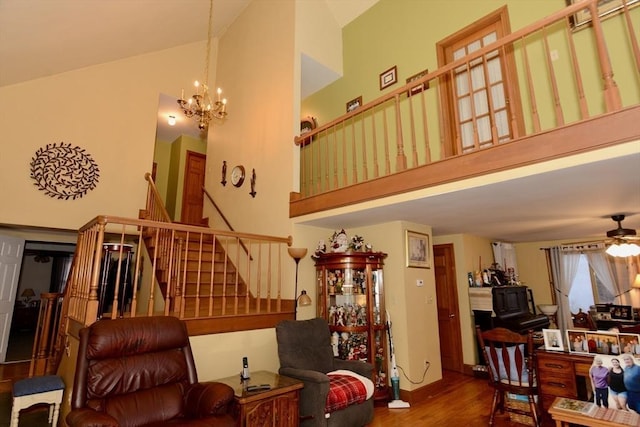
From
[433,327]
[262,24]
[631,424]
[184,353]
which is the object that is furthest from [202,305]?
[262,24]

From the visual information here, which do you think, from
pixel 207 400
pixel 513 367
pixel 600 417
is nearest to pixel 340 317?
pixel 513 367

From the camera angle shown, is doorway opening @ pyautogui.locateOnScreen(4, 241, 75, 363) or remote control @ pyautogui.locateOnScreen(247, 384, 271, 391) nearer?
remote control @ pyautogui.locateOnScreen(247, 384, 271, 391)

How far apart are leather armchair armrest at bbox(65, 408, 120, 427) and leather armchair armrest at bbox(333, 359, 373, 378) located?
2216mm

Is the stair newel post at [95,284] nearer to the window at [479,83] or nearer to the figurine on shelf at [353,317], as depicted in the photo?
the figurine on shelf at [353,317]

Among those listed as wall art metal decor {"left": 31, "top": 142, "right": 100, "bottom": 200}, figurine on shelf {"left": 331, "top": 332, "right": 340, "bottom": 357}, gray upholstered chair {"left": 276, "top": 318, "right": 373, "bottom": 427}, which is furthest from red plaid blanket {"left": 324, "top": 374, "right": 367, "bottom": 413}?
wall art metal decor {"left": 31, "top": 142, "right": 100, "bottom": 200}

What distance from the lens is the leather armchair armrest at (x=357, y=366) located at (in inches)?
141

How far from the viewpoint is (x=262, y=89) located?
584cm

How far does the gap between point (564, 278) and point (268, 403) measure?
6691 mm

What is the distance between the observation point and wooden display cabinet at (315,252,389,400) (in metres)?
4.16

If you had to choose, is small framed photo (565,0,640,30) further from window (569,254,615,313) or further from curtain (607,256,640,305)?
window (569,254,615,313)

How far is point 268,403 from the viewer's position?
2.82m

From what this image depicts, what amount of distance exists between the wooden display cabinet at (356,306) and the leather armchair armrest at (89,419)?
2565mm

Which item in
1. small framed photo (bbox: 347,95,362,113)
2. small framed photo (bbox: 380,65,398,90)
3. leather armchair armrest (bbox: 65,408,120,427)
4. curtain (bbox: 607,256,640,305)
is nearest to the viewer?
leather armchair armrest (bbox: 65,408,120,427)

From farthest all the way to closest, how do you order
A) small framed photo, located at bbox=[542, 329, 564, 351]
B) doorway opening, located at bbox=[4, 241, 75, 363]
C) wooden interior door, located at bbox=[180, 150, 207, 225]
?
doorway opening, located at bbox=[4, 241, 75, 363]
wooden interior door, located at bbox=[180, 150, 207, 225]
small framed photo, located at bbox=[542, 329, 564, 351]
